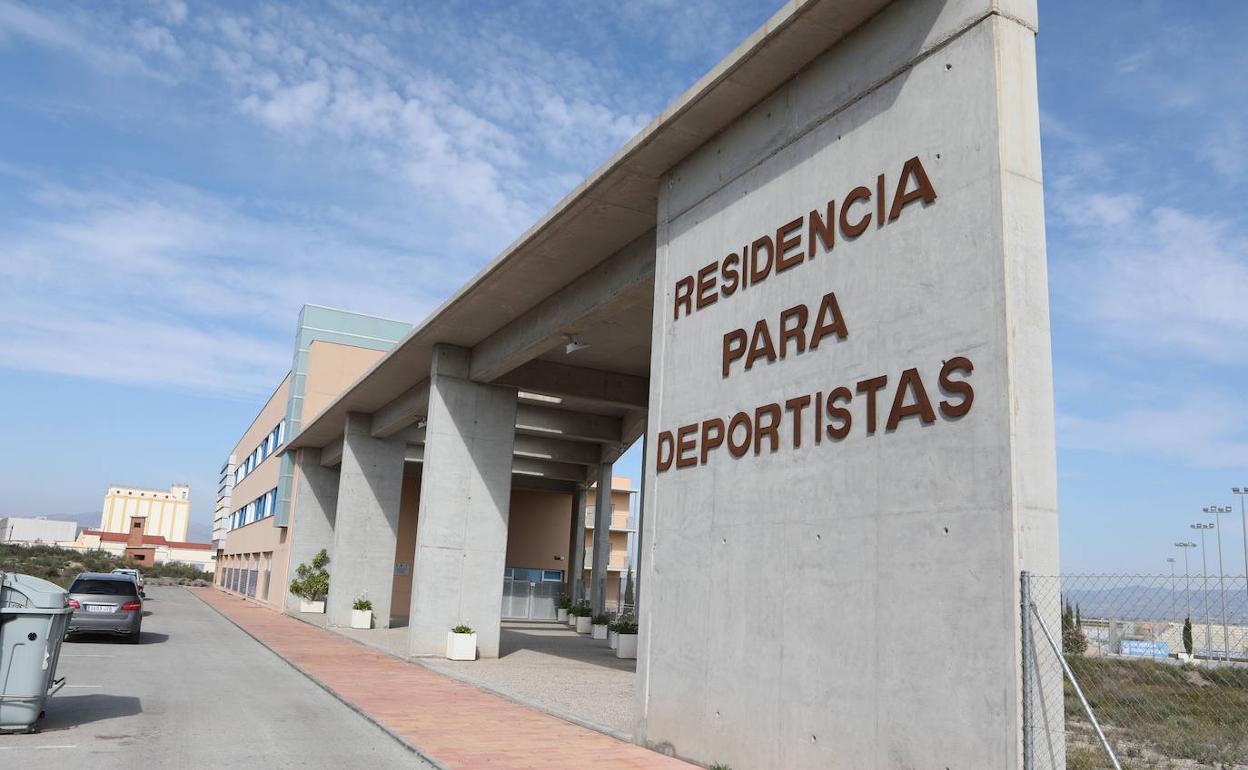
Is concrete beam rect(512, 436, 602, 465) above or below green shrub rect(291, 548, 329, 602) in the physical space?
above

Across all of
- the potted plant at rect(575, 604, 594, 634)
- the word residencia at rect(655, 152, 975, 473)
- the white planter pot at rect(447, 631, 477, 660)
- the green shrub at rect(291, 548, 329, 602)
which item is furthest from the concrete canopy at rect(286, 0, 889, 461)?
the green shrub at rect(291, 548, 329, 602)

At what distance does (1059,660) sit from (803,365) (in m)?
3.65

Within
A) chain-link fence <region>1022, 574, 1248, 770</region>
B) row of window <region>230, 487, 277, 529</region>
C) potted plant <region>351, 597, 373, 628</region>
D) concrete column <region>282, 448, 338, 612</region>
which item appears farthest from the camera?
row of window <region>230, 487, 277, 529</region>

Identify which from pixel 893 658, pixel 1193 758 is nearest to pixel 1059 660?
pixel 893 658

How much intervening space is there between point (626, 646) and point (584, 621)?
11.7m

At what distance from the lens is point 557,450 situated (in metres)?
37.8

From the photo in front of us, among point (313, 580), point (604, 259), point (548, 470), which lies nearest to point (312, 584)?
point (313, 580)

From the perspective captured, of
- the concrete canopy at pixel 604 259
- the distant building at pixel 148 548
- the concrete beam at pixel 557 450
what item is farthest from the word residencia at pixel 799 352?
the distant building at pixel 148 548

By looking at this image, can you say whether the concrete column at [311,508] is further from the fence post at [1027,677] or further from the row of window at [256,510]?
the fence post at [1027,677]

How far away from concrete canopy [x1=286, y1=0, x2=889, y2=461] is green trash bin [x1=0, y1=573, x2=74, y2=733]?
27.2ft

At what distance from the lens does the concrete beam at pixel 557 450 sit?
36.8 m

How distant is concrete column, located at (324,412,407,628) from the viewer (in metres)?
32.4

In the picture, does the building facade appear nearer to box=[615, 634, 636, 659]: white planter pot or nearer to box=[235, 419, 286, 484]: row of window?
box=[235, 419, 286, 484]: row of window

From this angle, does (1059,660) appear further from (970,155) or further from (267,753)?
(267,753)
